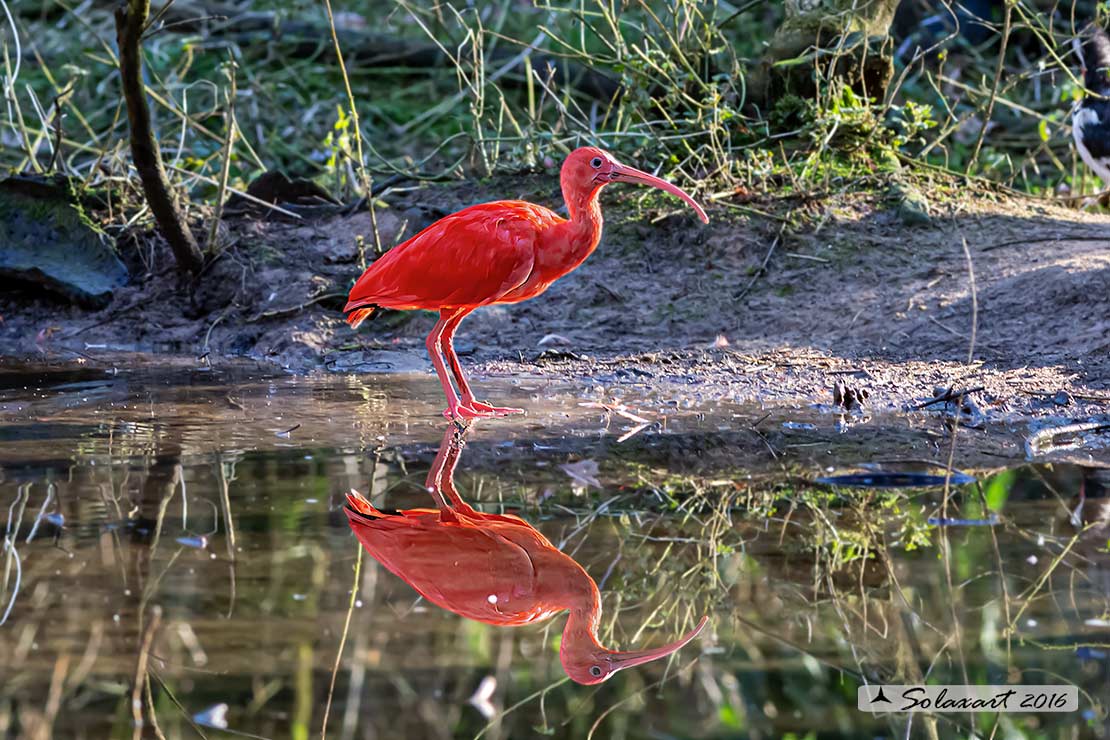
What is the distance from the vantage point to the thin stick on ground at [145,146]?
606 cm

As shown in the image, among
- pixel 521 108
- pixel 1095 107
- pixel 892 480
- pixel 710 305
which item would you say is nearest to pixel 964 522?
pixel 892 480

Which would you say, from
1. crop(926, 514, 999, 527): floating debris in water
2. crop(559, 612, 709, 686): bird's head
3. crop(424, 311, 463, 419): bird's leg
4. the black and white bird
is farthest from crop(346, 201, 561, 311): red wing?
the black and white bird

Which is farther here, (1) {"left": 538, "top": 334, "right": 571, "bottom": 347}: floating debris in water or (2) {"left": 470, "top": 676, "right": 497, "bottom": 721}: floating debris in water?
(1) {"left": 538, "top": 334, "right": 571, "bottom": 347}: floating debris in water

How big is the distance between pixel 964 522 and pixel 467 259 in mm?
2302

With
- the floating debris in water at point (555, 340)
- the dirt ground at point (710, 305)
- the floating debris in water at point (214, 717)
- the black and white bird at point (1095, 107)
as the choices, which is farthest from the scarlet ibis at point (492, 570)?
the black and white bird at point (1095, 107)

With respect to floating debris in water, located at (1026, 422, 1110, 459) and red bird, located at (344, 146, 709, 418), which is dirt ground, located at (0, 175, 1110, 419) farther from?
red bird, located at (344, 146, 709, 418)

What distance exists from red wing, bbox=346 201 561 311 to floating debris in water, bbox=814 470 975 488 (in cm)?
165

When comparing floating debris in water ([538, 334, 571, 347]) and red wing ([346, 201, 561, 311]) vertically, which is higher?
red wing ([346, 201, 561, 311])

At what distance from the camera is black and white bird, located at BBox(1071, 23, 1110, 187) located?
747cm

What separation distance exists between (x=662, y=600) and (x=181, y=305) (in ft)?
15.8

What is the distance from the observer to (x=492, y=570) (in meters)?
3.54

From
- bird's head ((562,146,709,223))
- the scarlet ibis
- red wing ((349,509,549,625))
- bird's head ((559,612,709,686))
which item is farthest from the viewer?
bird's head ((562,146,709,223))

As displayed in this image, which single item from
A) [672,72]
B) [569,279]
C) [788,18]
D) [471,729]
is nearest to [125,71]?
[569,279]

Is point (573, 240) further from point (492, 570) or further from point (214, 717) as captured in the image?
point (214, 717)
